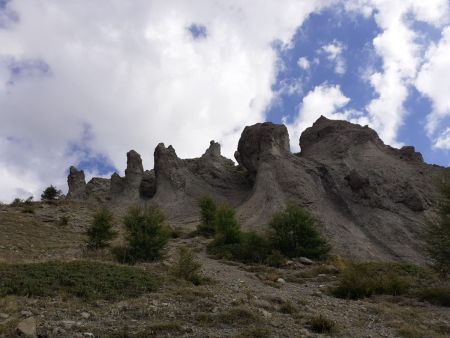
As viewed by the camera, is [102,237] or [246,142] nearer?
[102,237]

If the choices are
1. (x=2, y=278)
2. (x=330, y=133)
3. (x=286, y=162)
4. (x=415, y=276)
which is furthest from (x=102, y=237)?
(x=330, y=133)

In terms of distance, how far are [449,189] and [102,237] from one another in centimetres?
1770

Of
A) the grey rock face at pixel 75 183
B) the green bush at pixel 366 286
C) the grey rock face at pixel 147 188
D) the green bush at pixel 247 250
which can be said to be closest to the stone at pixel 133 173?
the grey rock face at pixel 147 188

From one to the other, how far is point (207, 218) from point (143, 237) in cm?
1518

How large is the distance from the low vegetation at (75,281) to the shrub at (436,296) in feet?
31.5

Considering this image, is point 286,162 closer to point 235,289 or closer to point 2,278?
point 235,289

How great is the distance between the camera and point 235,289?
16.8 metres

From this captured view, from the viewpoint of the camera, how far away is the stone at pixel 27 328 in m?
10.2

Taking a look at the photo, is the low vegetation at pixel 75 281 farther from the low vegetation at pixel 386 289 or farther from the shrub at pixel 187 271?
the low vegetation at pixel 386 289

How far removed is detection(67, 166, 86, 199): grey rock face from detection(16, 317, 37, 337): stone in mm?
57225

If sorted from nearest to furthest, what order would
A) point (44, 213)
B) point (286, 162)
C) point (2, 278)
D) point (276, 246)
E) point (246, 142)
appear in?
point (2, 278) < point (276, 246) < point (44, 213) < point (286, 162) < point (246, 142)

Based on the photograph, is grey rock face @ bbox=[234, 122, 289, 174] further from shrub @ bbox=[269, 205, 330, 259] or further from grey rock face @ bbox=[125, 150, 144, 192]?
shrub @ bbox=[269, 205, 330, 259]

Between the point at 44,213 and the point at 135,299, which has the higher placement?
the point at 44,213

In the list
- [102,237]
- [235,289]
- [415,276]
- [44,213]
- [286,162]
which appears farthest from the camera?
[286,162]
